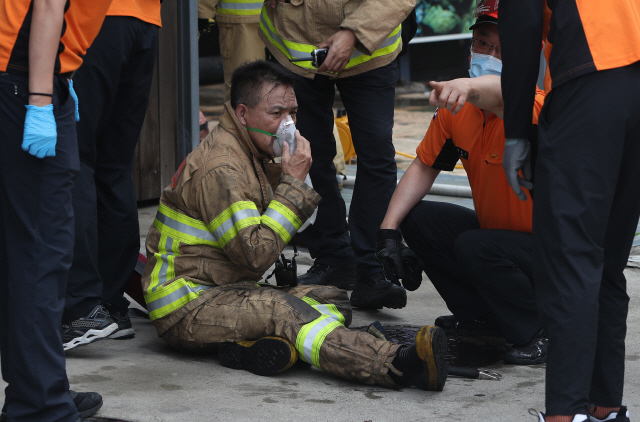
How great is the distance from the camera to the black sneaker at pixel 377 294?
3.50 m

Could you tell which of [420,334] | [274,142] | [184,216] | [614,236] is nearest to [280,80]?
[274,142]

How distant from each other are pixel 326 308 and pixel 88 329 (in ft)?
2.72

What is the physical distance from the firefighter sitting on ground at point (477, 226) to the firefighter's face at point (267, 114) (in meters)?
0.56

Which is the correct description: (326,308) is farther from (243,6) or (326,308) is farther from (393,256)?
(243,6)

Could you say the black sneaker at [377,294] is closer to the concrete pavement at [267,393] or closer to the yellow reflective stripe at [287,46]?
the concrete pavement at [267,393]

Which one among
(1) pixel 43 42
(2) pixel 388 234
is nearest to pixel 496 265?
(2) pixel 388 234

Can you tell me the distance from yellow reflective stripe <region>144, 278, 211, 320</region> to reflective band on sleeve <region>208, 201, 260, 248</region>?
188 mm

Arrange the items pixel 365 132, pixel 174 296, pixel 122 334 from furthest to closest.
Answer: pixel 365 132 → pixel 122 334 → pixel 174 296

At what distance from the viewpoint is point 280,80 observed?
10.2 ft

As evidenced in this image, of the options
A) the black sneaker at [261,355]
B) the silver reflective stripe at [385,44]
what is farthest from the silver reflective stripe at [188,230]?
the silver reflective stripe at [385,44]

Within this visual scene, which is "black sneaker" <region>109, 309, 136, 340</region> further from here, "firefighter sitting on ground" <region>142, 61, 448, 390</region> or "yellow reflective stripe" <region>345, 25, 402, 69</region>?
"yellow reflective stripe" <region>345, 25, 402, 69</region>

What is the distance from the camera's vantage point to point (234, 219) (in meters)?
2.80

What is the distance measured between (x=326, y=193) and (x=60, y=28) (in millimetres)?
2038

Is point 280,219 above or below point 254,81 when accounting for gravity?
below
